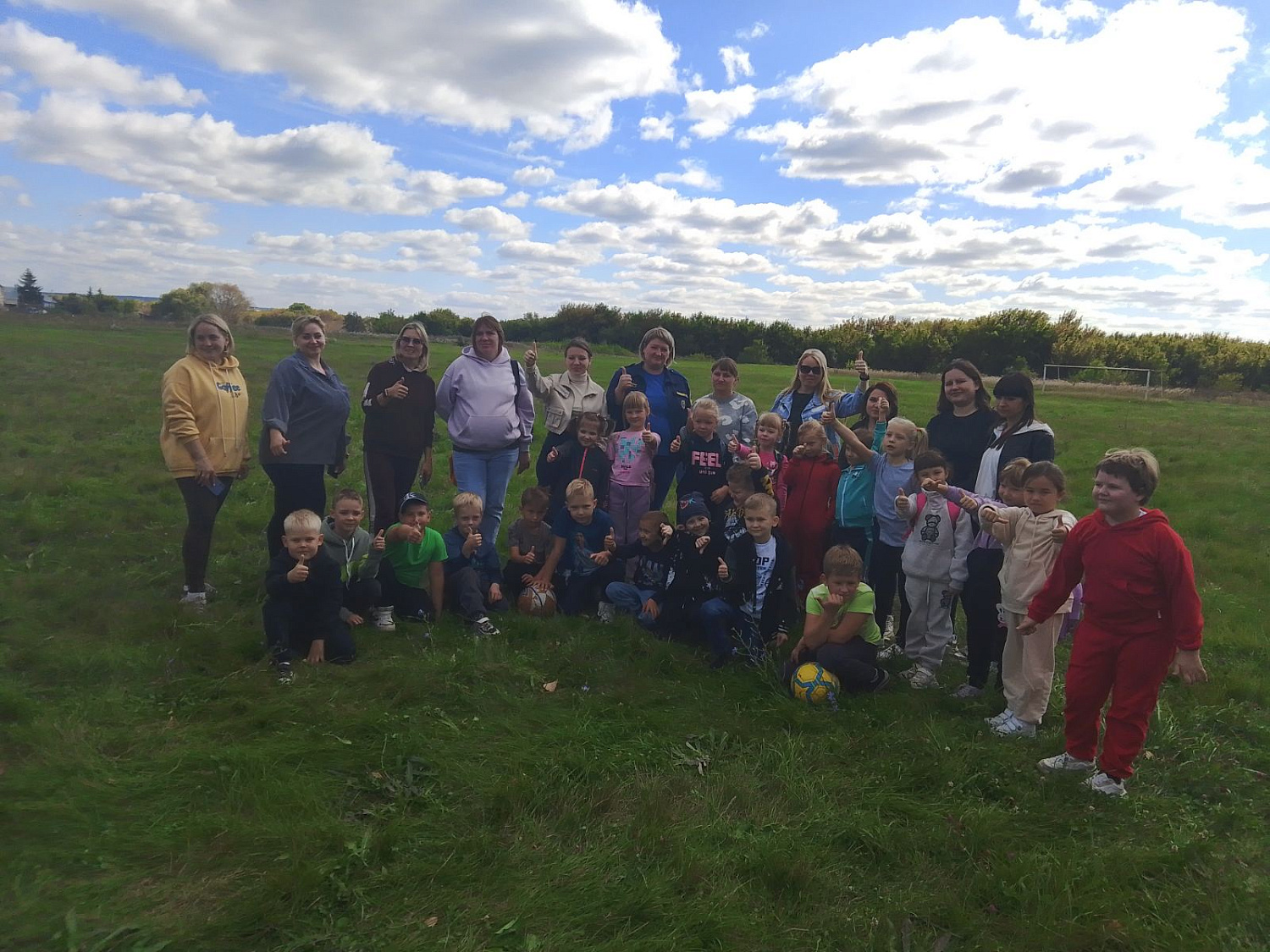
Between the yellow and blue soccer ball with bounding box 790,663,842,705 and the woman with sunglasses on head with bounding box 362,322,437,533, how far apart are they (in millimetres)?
3729

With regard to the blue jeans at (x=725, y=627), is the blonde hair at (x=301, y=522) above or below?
above

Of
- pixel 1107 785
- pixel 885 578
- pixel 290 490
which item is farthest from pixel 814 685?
pixel 290 490

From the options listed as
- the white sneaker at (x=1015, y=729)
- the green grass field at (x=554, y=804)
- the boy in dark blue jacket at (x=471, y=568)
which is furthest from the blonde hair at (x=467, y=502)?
the white sneaker at (x=1015, y=729)

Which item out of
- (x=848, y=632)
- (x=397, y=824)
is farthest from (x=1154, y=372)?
(x=397, y=824)

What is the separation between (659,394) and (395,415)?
2.41m

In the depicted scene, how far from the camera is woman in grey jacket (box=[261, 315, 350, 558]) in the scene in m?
5.60

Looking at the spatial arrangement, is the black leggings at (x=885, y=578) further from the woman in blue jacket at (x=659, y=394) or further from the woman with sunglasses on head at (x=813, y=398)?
the woman in blue jacket at (x=659, y=394)

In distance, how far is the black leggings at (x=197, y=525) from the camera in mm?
5582

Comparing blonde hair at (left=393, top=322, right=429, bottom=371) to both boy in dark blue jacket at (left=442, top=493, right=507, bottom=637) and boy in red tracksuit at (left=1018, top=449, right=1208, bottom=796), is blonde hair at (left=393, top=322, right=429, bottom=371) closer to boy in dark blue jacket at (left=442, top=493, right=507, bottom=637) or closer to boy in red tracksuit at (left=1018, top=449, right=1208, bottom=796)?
boy in dark blue jacket at (left=442, top=493, right=507, bottom=637)

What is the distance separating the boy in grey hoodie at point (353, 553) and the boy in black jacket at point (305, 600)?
0.32 m

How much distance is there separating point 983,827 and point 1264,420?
25.2 meters

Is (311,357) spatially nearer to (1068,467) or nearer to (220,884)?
(220,884)

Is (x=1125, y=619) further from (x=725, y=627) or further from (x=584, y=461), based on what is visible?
(x=584, y=461)

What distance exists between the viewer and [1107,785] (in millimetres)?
3949
